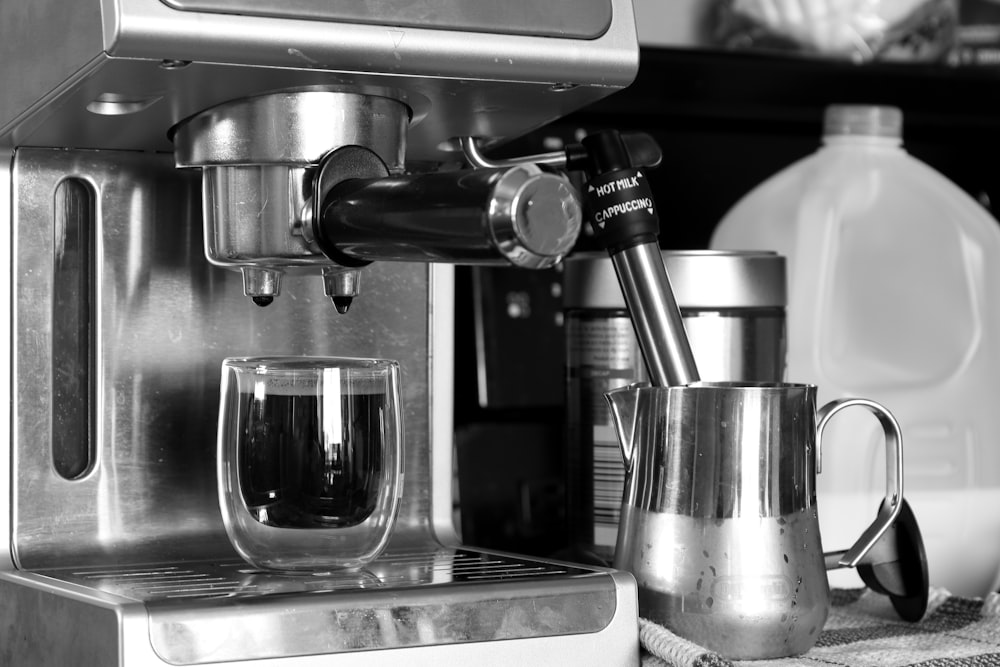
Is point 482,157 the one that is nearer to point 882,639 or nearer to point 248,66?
point 248,66

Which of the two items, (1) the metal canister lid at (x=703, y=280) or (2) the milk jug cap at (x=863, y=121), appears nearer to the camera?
(1) the metal canister lid at (x=703, y=280)

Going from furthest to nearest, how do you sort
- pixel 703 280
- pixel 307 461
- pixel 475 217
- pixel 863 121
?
1. pixel 863 121
2. pixel 703 280
3. pixel 307 461
4. pixel 475 217

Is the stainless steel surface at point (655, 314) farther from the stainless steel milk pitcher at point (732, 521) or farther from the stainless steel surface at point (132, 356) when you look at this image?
the stainless steel surface at point (132, 356)

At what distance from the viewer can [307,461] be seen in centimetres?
56

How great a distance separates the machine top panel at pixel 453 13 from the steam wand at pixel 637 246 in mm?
84

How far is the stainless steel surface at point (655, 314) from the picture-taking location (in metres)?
0.61

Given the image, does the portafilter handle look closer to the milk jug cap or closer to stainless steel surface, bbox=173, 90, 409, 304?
stainless steel surface, bbox=173, 90, 409, 304

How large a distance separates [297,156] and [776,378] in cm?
32

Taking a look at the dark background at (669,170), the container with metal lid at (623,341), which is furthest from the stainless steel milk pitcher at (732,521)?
the dark background at (669,170)

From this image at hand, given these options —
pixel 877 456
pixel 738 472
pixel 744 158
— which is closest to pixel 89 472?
pixel 738 472

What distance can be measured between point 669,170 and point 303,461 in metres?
0.59

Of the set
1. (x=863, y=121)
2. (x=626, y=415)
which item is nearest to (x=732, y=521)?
(x=626, y=415)

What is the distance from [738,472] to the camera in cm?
58

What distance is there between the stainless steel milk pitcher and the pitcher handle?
3 centimetres
